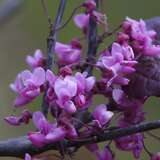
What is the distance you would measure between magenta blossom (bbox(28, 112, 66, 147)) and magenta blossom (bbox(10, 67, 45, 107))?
5cm

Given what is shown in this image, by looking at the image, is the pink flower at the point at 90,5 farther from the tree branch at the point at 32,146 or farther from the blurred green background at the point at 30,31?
the blurred green background at the point at 30,31

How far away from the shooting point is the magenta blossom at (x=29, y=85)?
1.20 metres

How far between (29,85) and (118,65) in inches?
7.0

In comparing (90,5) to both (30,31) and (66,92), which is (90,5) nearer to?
(66,92)

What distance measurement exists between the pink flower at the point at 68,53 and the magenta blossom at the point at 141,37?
4.6 inches

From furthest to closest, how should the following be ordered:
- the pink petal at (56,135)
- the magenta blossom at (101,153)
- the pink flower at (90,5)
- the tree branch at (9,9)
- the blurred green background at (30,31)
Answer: the blurred green background at (30,31) < the tree branch at (9,9) < the pink flower at (90,5) < the magenta blossom at (101,153) < the pink petal at (56,135)

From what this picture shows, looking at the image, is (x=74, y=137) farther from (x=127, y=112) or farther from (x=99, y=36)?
(x=99, y=36)

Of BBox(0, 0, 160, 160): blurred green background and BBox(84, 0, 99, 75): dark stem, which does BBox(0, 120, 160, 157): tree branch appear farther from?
BBox(0, 0, 160, 160): blurred green background

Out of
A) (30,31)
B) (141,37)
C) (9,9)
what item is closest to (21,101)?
(141,37)

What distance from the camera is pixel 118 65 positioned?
1.22 m

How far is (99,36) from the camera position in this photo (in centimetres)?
139

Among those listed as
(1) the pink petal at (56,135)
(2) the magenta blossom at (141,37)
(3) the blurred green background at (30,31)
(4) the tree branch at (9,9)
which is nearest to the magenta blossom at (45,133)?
(1) the pink petal at (56,135)

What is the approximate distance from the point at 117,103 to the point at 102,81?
6cm

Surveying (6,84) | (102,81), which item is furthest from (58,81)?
(6,84)
